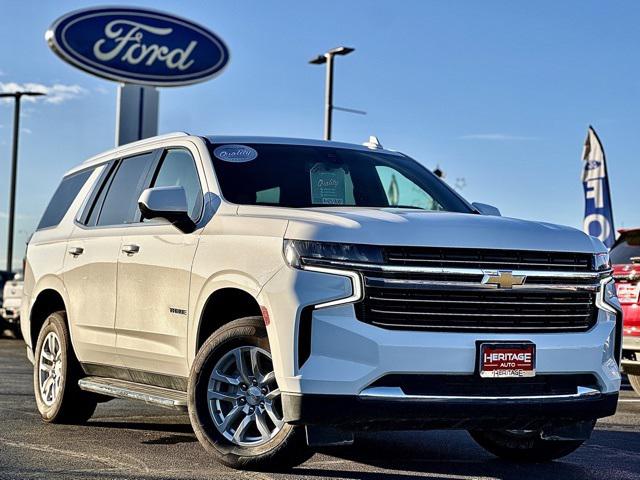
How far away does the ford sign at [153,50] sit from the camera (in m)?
27.4

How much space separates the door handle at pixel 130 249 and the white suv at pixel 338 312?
0.04 feet

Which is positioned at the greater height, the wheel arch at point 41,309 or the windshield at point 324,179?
the windshield at point 324,179

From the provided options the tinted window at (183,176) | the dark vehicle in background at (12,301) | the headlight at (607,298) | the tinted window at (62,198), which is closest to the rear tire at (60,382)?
Answer: the tinted window at (62,198)

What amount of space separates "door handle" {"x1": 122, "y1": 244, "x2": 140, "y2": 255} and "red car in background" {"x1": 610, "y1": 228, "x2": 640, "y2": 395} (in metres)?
4.41

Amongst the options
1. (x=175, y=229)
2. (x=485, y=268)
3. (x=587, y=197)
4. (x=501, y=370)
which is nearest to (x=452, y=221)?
(x=485, y=268)

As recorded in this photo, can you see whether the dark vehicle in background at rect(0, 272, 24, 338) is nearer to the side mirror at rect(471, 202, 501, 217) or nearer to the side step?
the side step

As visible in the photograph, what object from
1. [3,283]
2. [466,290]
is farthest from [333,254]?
[3,283]

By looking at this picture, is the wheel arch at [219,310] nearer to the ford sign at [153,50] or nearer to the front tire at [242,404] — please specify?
the front tire at [242,404]

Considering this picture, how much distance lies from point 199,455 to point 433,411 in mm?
1743

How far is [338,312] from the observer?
5.50m

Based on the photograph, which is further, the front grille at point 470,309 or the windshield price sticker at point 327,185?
the windshield price sticker at point 327,185

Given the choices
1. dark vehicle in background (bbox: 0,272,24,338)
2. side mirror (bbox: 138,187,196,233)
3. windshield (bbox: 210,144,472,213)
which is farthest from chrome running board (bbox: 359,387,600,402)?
dark vehicle in background (bbox: 0,272,24,338)

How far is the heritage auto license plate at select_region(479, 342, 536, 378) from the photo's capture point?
18.6 ft

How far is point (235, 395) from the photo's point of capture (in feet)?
20.1
